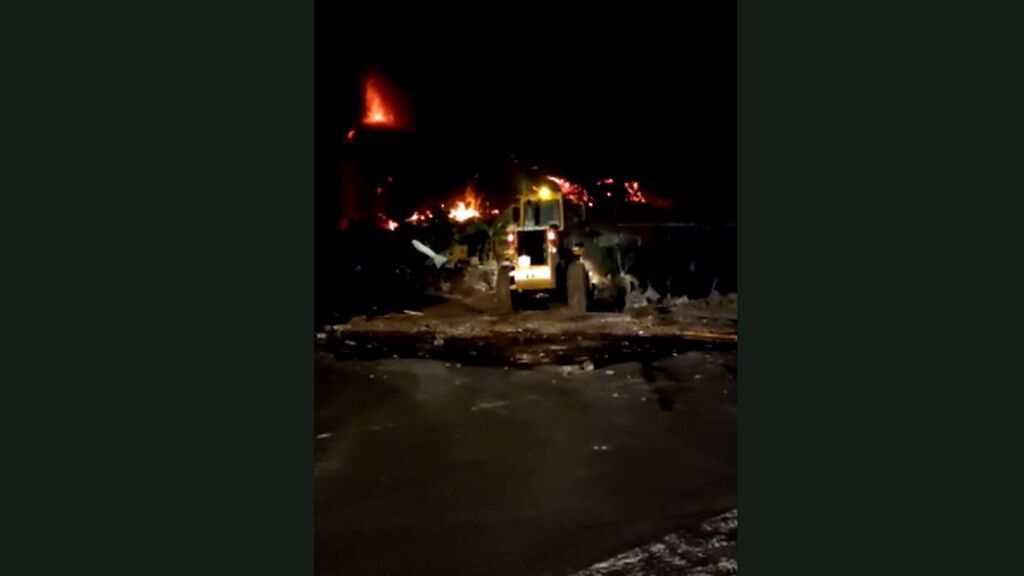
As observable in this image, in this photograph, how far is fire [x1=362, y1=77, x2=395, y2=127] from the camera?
15541 millimetres

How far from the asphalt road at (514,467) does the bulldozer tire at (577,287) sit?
666cm

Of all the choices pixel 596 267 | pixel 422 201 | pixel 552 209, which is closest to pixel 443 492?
pixel 552 209

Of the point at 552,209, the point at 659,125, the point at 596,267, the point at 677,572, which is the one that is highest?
the point at 659,125

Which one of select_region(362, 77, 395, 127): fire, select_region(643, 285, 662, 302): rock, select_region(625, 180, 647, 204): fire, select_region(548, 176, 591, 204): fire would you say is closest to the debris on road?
select_region(362, 77, 395, 127): fire

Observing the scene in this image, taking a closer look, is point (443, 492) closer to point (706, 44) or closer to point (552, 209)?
point (706, 44)

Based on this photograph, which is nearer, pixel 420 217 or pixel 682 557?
pixel 682 557

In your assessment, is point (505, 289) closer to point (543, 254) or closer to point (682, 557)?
point (543, 254)

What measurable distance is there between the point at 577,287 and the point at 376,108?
18.3 feet

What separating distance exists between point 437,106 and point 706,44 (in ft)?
22.9

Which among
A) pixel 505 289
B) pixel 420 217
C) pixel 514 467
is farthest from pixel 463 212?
pixel 514 467

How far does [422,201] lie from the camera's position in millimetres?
23625

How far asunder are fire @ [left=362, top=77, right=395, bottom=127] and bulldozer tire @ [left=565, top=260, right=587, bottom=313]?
16.8 ft

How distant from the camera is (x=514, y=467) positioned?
19.4ft

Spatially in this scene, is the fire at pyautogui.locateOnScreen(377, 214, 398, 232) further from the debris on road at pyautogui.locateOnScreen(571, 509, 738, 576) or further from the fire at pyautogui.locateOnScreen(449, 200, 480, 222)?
the debris on road at pyautogui.locateOnScreen(571, 509, 738, 576)
